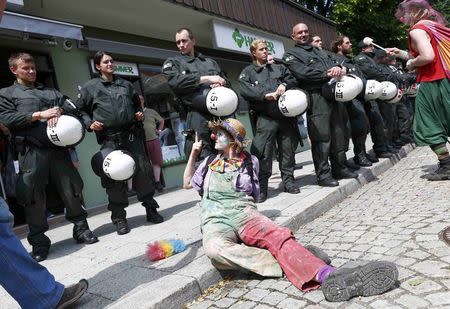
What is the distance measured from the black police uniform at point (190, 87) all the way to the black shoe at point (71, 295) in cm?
194

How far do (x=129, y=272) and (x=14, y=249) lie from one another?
1.03 metres

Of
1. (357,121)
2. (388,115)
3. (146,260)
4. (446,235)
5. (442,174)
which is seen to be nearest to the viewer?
(446,235)

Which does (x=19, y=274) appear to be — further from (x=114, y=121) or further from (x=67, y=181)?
(x=114, y=121)

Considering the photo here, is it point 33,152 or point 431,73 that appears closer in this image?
point 33,152

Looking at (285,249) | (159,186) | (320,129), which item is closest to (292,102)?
(320,129)

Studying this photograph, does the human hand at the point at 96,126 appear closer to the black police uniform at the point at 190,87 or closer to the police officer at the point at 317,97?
the black police uniform at the point at 190,87

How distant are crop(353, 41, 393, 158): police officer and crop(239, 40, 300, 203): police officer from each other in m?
2.43

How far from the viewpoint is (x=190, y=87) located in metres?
4.34

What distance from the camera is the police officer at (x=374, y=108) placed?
23.4 feet

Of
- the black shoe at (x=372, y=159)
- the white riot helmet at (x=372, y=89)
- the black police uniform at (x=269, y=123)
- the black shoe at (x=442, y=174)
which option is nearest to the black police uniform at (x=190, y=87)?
the black police uniform at (x=269, y=123)

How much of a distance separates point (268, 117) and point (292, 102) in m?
0.50

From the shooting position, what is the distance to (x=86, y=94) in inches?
172

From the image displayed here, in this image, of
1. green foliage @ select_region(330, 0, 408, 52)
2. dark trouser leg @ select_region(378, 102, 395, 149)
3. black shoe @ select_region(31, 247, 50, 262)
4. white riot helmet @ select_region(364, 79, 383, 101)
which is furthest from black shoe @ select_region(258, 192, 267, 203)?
green foliage @ select_region(330, 0, 408, 52)

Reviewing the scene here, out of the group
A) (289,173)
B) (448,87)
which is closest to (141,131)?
(289,173)
